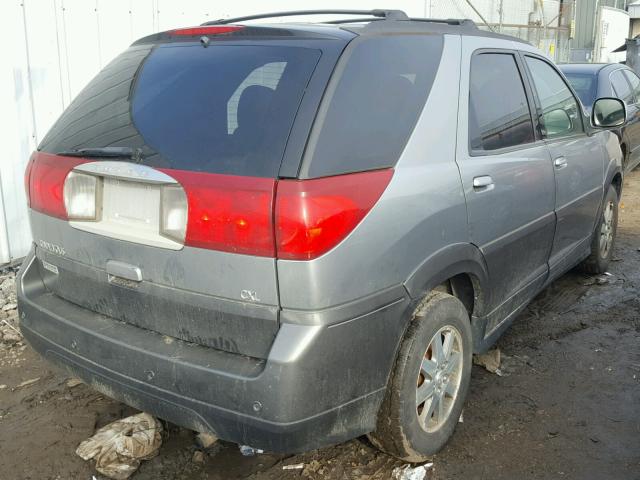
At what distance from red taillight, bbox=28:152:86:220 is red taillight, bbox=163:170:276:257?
65 centimetres

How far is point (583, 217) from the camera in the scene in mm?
4422

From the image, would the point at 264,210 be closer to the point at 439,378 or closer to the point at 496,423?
the point at 439,378

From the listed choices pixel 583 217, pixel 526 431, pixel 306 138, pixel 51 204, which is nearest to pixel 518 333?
pixel 583 217

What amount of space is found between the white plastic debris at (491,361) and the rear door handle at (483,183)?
4.08ft

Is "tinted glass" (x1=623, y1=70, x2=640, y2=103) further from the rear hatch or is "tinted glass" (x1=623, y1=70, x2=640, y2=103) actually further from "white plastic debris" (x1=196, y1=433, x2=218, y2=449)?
"white plastic debris" (x1=196, y1=433, x2=218, y2=449)

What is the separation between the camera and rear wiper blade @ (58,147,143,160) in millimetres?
2395

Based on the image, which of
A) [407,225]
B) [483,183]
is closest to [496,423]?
[483,183]

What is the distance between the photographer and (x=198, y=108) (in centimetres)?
242

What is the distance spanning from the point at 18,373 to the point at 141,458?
1379 millimetres

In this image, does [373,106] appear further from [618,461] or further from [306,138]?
[618,461]

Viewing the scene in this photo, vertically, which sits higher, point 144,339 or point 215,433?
point 144,339

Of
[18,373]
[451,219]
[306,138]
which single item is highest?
[306,138]

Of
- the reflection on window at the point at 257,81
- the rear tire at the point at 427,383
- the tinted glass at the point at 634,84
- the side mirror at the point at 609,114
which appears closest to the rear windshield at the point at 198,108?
the reflection on window at the point at 257,81

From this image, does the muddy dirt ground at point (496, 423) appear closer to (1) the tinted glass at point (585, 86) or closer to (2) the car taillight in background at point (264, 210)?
(2) the car taillight in background at point (264, 210)
